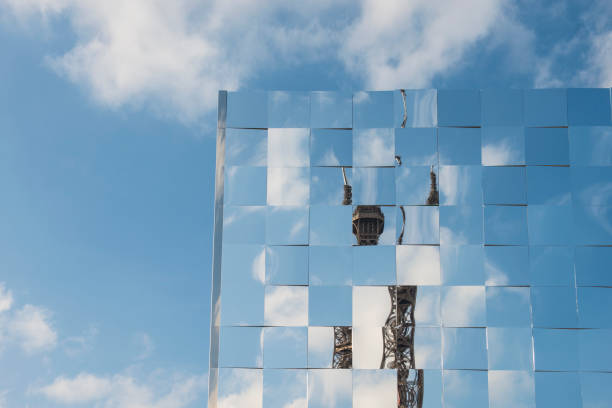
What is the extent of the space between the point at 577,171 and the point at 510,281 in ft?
10.1

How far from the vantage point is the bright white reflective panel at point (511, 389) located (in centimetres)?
1445

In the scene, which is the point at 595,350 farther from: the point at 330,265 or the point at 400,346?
the point at 330,265

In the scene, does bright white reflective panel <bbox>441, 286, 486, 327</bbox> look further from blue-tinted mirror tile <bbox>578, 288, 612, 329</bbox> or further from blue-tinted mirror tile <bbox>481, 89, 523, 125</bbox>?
blue-tinted mirror tile <bbox>481, 89, 523, 125</bbox>

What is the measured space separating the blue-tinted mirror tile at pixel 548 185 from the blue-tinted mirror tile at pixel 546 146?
6.6 inches

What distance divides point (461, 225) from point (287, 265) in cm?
404

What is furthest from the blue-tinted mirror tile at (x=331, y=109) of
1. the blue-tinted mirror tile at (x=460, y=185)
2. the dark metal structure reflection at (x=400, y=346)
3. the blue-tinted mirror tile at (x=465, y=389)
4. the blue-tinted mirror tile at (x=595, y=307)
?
the blue-tinted mirror tile at (x=595, y=307)

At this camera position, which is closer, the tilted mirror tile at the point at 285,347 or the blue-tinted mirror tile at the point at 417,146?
the tilted mirror tile at the point at 285,347

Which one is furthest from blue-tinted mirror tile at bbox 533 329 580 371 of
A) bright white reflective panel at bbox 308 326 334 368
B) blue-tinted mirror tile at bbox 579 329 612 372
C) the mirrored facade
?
bright white reflective panel at bbox 308 326 334 368

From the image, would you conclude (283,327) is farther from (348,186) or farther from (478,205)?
(478,205)

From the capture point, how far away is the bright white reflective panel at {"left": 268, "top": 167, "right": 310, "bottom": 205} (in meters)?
15.5

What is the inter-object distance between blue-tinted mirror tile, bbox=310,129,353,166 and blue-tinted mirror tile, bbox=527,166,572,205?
165 inches

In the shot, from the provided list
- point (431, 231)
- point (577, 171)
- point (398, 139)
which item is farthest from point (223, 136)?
point (577, 171)

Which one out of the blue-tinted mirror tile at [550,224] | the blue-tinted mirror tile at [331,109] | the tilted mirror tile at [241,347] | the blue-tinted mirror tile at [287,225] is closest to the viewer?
the tilted mirror tile at [241,347]

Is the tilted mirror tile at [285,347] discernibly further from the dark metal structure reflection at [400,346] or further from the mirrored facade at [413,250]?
the dark metal structure reflection at [400,346]
